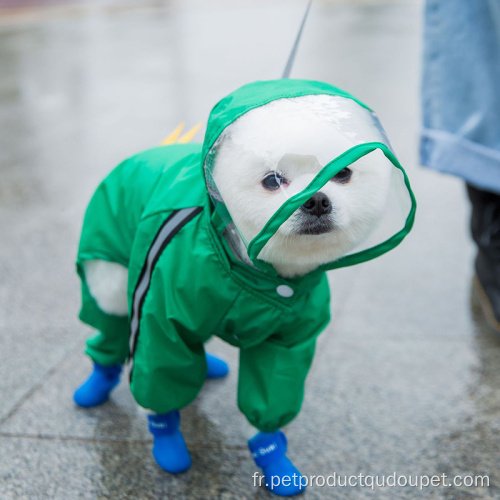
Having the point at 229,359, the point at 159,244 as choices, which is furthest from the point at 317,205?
the point at 229,359

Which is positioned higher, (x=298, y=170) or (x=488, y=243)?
(x=298, y=170)

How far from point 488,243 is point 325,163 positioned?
1.64 m

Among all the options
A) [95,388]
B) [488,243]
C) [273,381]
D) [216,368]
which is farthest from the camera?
[488,243]

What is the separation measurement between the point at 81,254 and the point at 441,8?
1786mm

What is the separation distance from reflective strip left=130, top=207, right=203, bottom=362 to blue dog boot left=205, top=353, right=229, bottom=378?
0.65 meters

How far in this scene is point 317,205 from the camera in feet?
5.47

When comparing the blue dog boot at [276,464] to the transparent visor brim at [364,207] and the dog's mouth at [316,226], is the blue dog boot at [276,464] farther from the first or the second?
the dog's mouth at [316,226]

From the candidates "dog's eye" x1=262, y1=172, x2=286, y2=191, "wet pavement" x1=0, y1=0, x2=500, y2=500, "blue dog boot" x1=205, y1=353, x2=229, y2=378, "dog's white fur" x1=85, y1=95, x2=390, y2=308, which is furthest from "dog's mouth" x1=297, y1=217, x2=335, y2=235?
"blue dog boot" x1=205, y1=353, x2=229, y2=378

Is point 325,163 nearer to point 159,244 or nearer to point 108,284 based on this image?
point 159,244

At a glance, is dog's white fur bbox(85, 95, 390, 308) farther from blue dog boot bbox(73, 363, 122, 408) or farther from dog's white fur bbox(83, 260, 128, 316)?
blue dog boot bbox(73, 363, 122, 408)

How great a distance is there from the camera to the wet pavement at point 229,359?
88.7 inches

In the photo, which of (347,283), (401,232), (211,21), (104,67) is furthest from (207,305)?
(211,21)

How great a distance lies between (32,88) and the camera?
24.1 ft

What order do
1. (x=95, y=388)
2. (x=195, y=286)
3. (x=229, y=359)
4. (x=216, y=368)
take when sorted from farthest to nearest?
1. (x=229, y=359)
2. (x=216, y=368)
3. (x=95, y=388)
4. (x=195, y=286)
